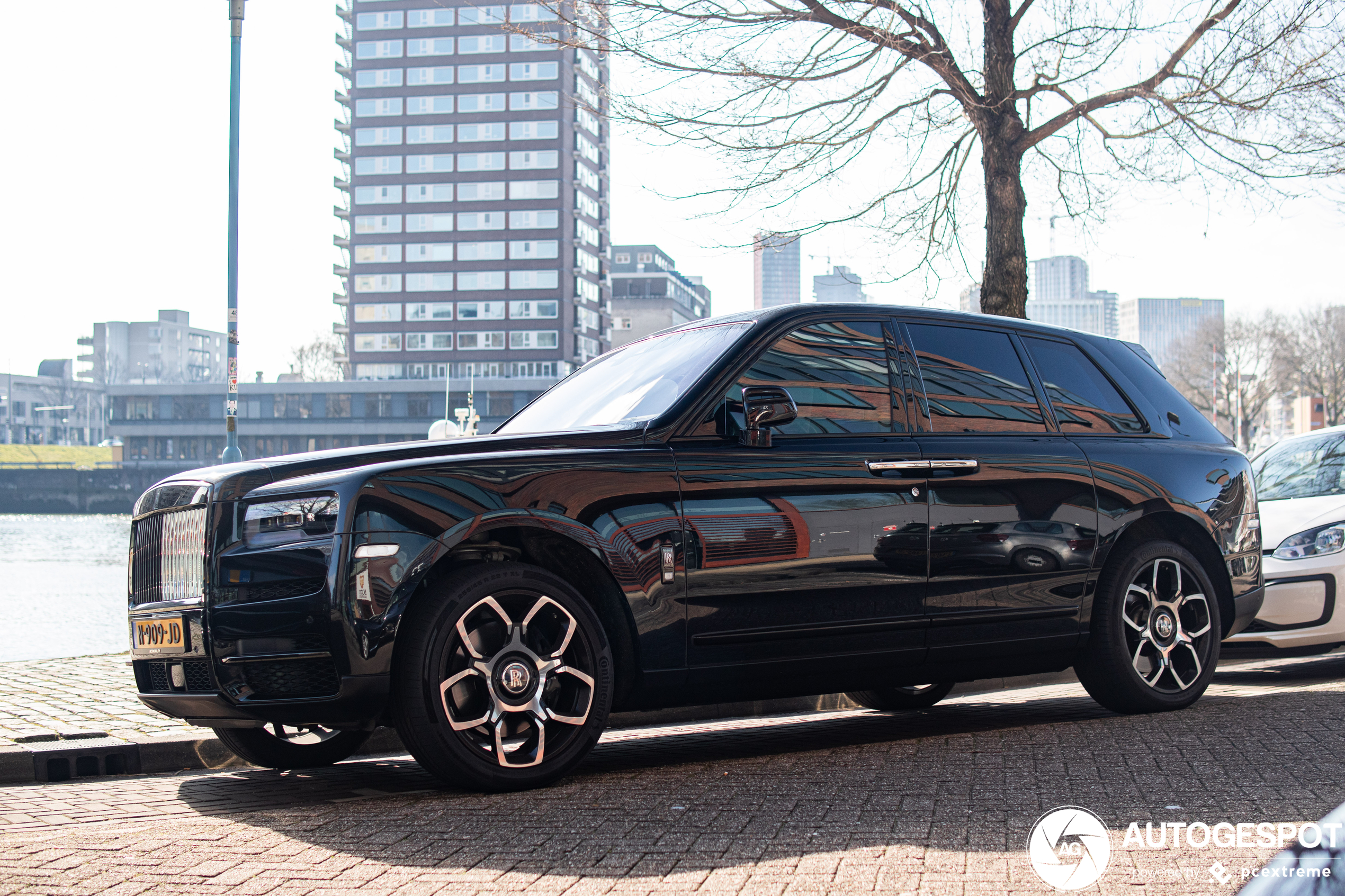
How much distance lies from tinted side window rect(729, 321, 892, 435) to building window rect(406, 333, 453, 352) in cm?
11270

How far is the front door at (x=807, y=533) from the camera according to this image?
13.8ft

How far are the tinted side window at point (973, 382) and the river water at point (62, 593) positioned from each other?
7.55m

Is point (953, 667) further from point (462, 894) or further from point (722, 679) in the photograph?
point (462, 894)

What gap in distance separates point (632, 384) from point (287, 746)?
2.05m

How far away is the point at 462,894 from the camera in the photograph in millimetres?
2811

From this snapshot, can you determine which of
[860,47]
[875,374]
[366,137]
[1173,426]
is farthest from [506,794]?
[366,137]

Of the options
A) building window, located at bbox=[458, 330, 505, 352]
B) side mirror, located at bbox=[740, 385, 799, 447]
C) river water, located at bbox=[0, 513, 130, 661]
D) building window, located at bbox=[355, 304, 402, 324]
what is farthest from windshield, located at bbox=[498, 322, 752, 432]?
building window, located at bbox=[355, 304, 402, 324]

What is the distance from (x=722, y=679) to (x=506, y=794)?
2.77ft

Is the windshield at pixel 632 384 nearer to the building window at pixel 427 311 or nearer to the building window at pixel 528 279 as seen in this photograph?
the building window at pixel 528 279

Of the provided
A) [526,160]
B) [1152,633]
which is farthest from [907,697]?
[526,160]

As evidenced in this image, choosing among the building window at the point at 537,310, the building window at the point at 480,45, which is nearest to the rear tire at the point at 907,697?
the building window at the point at 537,310

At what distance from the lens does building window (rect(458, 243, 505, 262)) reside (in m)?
116

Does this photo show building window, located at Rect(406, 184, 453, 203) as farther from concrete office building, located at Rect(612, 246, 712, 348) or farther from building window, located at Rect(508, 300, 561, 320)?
concrete office building, located at Rect(612, 246, 712, 348)

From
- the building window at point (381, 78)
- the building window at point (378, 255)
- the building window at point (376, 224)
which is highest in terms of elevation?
the building window at point (381, 78)
